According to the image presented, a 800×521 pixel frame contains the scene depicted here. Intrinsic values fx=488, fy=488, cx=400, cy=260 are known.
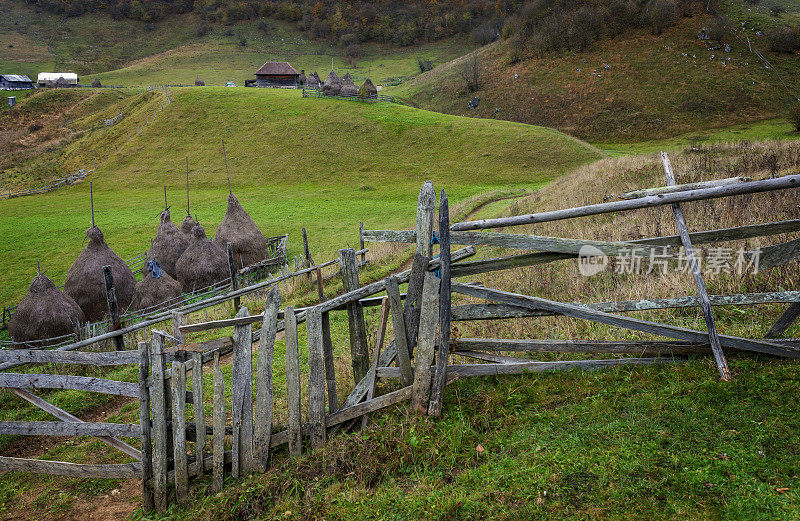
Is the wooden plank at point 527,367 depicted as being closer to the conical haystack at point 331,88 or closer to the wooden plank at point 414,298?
the wooden plank at point 414,298

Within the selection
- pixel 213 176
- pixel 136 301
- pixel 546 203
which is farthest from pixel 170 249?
pixel 213 176

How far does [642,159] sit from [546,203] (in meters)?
4.34

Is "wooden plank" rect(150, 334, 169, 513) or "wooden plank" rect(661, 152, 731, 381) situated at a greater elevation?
"wooden plank" rect(661, 152, 731, 381)

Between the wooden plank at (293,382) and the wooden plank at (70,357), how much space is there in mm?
1574

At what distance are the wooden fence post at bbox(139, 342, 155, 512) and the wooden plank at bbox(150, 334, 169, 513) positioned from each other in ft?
0.21

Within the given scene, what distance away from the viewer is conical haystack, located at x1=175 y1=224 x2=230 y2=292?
1806 centimetres

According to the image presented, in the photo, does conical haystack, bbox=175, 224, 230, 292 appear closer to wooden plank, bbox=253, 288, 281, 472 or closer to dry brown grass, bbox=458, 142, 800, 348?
dry brown grass, bbox=458, 142, 800, 348

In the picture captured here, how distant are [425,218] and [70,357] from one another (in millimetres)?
4031

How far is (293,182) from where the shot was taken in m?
41.0

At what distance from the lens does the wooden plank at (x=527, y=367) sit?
5113 millimetres

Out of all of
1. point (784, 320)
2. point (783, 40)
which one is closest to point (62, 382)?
point (784, 320)

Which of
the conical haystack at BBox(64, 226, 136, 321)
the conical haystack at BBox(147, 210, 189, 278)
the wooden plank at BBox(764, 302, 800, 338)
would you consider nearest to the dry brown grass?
the wooden plank at BBox(764, 302, 800, 338)

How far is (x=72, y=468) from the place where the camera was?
17.9ft

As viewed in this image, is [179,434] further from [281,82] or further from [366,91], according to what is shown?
[281,82]
